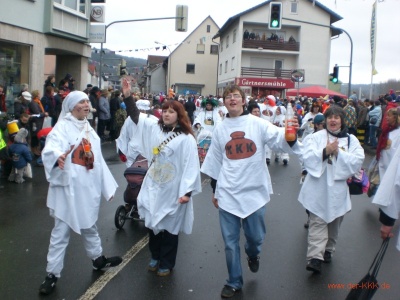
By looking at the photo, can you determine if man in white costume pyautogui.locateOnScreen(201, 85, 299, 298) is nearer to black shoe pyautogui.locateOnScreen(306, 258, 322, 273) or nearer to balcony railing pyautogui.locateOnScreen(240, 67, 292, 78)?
black shoe pyautogui.locateOnScreen(306, 258, 322, 273)

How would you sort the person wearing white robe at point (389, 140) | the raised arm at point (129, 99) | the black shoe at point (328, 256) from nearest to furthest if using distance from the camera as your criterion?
the raised arm at point (129, 99)
the black shoe at point (328, 256)
the person wearing white robe at point (389, 140)

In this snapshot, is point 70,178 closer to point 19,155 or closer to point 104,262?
point 104,262

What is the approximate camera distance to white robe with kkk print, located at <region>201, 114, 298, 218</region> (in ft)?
16.1

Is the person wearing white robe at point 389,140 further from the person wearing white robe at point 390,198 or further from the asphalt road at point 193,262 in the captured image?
the person wearing white robe at point 390,198

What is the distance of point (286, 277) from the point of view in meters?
5.39

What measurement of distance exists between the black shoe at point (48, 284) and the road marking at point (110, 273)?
1.08 ft

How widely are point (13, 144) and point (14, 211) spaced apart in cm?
258

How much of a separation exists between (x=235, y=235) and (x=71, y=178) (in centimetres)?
169

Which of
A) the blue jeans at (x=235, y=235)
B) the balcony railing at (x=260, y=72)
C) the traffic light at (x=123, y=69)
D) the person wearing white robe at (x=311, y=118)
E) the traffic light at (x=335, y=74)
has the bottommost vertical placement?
the blue jeans at (x=235, y=235)

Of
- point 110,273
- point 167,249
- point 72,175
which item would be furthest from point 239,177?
point 110,273

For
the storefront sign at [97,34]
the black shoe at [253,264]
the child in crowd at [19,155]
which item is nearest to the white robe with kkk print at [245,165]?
the black shoe at [253,264]

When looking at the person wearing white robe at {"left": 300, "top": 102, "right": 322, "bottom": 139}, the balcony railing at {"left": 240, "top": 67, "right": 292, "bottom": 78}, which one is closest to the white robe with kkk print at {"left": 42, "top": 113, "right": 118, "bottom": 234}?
the person wearing white robe at {"left": 300, "top": 102, "right": 322, "bottom": 139}

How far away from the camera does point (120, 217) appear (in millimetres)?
7078

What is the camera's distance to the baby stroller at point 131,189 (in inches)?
276
